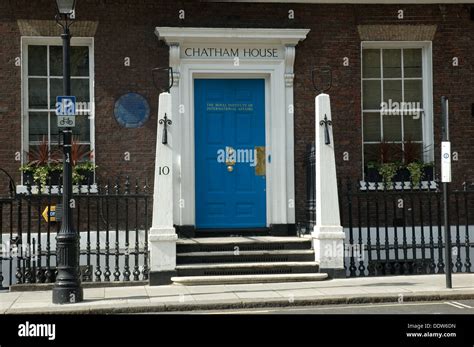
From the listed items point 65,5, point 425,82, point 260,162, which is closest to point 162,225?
point 260,162

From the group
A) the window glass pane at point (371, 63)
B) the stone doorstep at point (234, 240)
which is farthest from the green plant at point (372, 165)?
the stone doorstep at point (234, 240)

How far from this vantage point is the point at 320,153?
41.2ft

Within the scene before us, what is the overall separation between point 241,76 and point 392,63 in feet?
10.1

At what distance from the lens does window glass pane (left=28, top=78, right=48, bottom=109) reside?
1384 cm

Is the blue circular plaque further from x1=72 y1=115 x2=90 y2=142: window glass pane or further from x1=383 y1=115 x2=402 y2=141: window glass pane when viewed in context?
x1=383 y1=115 x2=402 y2=141: window glass pane

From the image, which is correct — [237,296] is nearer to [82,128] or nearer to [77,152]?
[77,152]

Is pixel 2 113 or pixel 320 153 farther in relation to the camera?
pixel 2 113

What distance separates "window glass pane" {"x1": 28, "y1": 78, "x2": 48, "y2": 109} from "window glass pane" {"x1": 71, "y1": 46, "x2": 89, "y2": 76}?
23.4 inches

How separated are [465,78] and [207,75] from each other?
5.06 m

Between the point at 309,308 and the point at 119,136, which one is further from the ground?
the point at 119,136

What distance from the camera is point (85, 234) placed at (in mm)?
13469

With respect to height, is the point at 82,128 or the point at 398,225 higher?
the point at 82,128

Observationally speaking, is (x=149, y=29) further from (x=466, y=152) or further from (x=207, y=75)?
(x=466, y=152)
